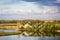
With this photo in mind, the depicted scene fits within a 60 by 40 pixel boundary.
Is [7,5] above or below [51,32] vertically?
Answer: above

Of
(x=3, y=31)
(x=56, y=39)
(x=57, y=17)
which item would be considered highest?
(x=57, y=17)

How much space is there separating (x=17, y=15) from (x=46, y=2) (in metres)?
0.34

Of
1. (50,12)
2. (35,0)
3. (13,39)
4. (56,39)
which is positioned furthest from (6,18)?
(56,39)

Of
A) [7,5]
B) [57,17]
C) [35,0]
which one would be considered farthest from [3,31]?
[57,17]

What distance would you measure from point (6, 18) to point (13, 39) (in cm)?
23

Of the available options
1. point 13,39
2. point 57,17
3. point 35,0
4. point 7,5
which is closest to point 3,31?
point 13,39

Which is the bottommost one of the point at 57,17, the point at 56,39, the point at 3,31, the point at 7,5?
the point at 56,39

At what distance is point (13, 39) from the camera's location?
4.33 feet

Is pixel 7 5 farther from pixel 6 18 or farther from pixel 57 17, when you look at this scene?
pixel 57 17

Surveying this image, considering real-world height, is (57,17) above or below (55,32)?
above

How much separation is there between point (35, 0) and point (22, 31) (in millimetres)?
356

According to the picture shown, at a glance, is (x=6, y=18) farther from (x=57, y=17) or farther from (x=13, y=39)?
(x=57, y=17)

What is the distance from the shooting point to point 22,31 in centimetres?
133

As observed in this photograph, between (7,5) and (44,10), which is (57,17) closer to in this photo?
(44,10)
